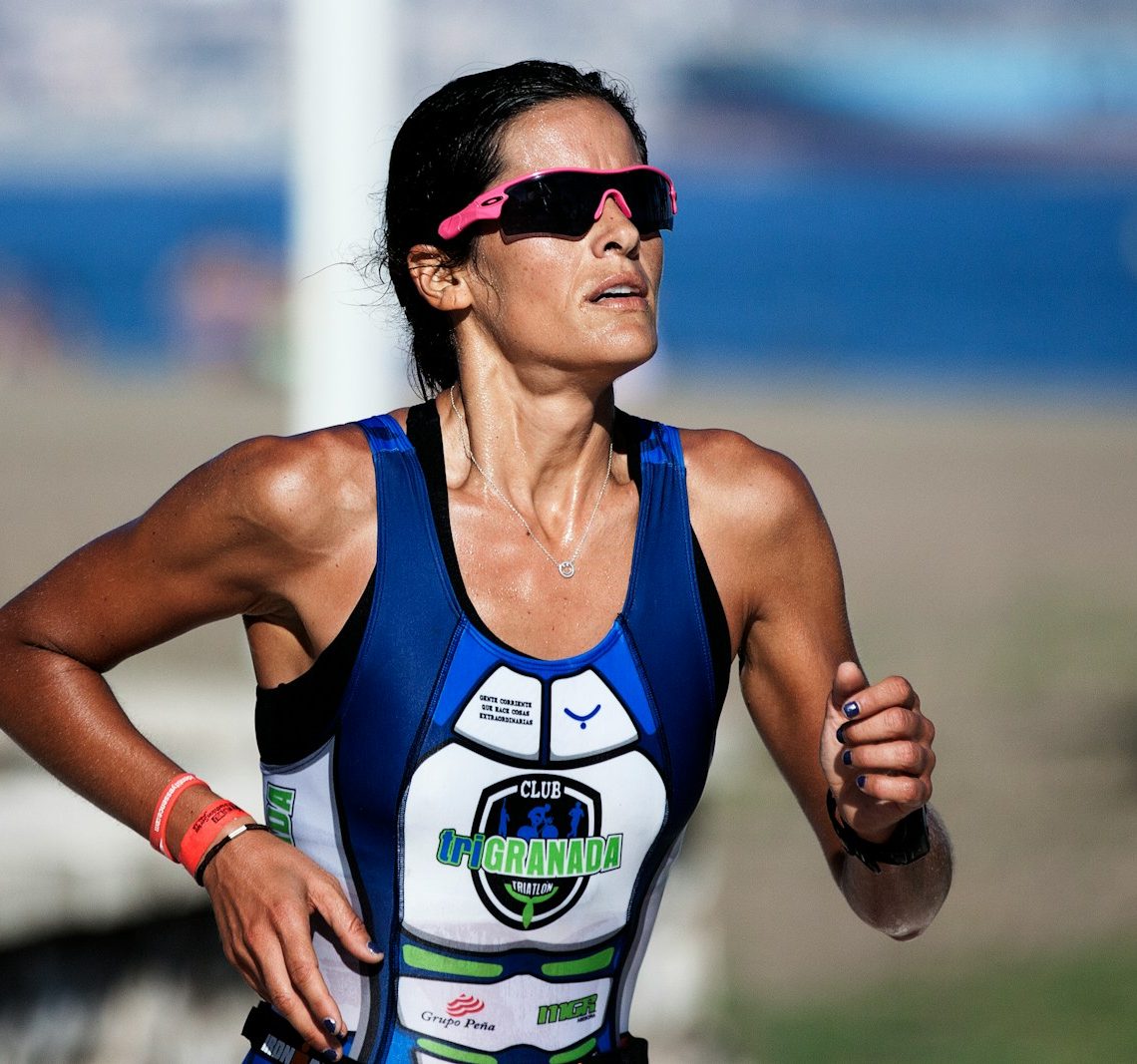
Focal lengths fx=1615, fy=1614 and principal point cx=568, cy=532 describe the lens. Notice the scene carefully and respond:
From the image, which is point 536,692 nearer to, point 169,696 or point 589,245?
point 589,245

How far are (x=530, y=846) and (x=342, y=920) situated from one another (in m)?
0.32

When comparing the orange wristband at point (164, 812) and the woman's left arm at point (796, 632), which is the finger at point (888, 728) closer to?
the woman's left arm at point (796, 632)

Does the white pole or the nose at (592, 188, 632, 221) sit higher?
the white pole

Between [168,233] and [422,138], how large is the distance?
164 ft

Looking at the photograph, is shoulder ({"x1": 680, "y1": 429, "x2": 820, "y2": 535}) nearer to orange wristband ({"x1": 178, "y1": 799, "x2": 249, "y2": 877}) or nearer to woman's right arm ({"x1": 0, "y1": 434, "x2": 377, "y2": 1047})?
woman's right arm ({"x1": 0, "y1": 434, "x2": 377, "y2": 1047})

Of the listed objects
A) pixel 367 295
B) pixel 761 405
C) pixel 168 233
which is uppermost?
pixel 168 233

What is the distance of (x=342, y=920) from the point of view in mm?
2086

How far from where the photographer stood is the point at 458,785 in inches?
89.5

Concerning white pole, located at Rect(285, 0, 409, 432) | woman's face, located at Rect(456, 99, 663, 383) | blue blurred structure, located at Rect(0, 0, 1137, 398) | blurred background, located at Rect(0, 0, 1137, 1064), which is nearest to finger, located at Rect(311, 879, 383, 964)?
woman's face, located at Rect(456, 99, 663, 383)

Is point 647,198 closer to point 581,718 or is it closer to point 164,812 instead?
point 581,718

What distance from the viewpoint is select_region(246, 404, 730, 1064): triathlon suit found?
7.45 ft

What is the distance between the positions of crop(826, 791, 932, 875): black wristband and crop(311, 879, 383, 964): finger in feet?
2.31

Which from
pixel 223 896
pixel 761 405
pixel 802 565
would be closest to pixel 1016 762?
pixel 802 565

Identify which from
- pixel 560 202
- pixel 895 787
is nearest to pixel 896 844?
pixel 895 787
